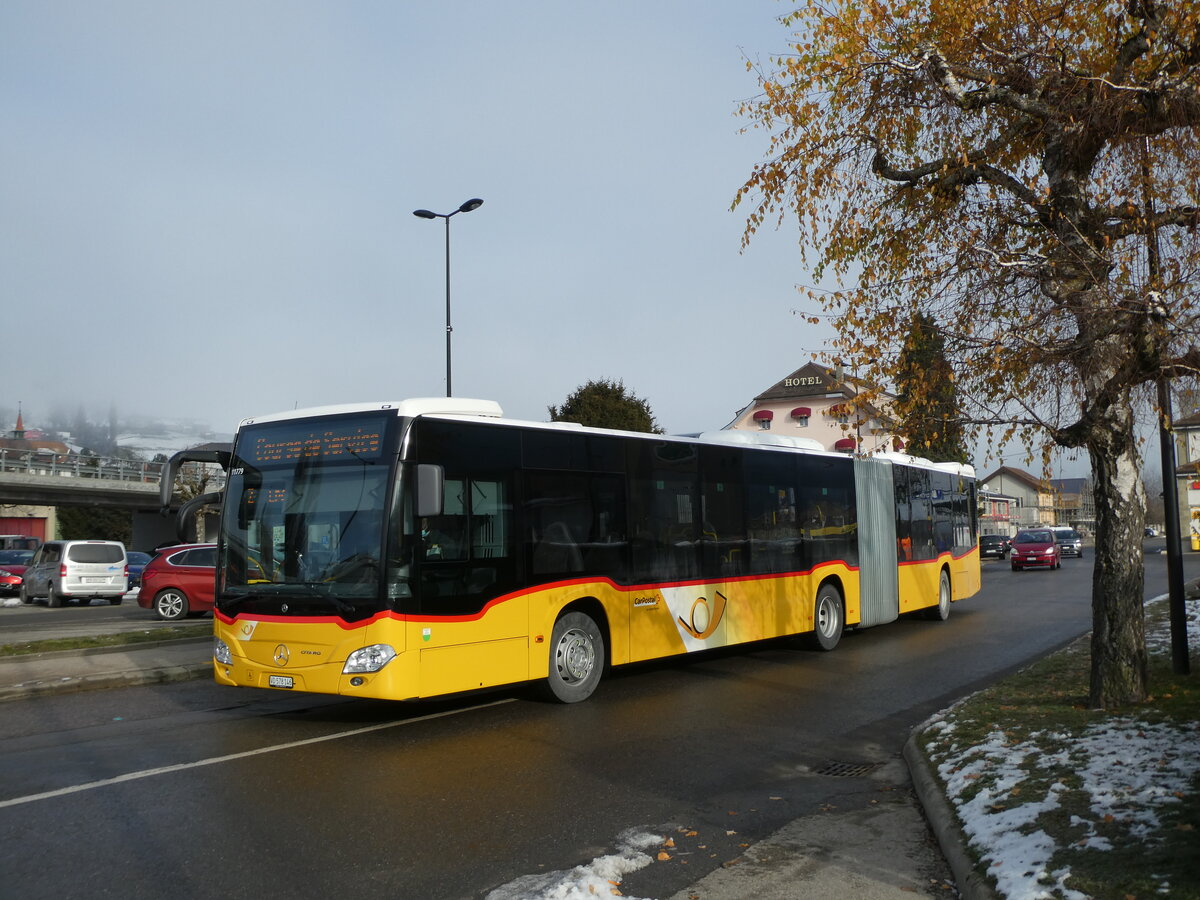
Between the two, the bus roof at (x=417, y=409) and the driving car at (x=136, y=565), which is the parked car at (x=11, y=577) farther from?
the bus roof at (x=417, y=409)

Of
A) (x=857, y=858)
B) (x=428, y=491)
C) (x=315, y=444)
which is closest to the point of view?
(x=857, y=858)

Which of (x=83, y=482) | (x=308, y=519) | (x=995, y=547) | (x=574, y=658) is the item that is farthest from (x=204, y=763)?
(x=83, y=482)

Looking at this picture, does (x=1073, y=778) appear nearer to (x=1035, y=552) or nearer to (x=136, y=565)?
(x=1035, y=552)

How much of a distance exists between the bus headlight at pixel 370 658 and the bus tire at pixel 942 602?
13708 mm

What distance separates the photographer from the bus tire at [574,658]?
1066 centimetres

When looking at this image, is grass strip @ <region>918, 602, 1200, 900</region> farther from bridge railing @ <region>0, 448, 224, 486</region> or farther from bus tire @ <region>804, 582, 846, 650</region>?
bridge railing @ <region>0, 448, 224, 486</region>

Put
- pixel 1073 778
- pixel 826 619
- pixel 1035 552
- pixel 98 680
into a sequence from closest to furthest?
pixel 1073 778
pixel 98 680
pixel 826 619
pixel 1035 552

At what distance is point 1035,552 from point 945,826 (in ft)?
124

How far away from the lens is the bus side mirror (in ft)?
29.2

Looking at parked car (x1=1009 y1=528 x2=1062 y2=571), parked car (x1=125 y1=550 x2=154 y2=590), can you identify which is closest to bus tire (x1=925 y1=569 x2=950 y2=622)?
parked car (x1=1009 y1=528 x2=1062 y2=571)

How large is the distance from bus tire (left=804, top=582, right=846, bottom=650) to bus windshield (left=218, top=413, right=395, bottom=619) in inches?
323

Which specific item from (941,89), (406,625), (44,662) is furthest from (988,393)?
(44,662)

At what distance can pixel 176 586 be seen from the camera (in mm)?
23656

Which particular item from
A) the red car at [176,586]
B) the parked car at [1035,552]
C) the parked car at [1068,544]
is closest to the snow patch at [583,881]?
the red car at [176,586]
